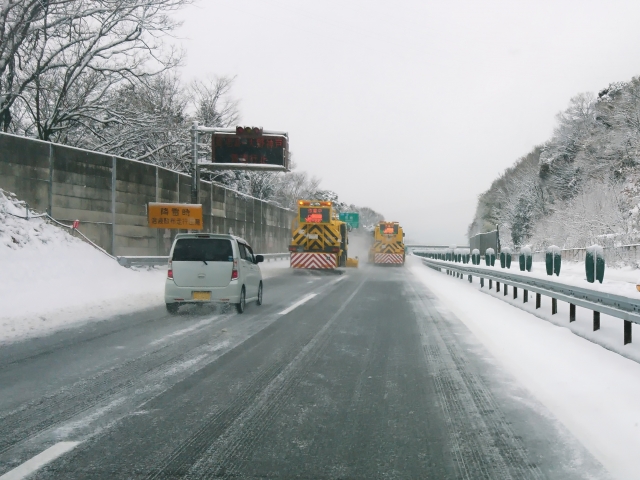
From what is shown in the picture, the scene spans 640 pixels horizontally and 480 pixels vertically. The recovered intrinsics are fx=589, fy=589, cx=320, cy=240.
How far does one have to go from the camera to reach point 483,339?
9.27m

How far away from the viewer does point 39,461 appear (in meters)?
3.92

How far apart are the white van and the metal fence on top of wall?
8.02 metres

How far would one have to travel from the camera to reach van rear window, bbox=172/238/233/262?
40.5 ft

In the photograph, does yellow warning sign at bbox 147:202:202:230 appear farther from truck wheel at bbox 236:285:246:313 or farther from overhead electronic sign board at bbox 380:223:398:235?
overhead electronic sign board at bbox 380:223:398:235

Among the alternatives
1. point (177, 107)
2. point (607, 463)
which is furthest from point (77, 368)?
point (177, 107)

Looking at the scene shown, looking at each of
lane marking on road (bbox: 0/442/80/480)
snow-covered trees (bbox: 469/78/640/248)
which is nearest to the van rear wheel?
lane marking on road (bbox: 0/442/80/480)

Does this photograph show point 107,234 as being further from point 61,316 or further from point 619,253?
point 619,253

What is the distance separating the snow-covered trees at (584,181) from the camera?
39.1 metres

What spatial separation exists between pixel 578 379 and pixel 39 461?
5335mm

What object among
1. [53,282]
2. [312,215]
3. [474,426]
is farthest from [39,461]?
[312,215]

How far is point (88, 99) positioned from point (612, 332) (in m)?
27.2

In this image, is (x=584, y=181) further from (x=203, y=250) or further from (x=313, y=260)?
(x=203, y=250)

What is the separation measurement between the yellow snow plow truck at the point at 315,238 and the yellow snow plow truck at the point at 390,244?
539 inches

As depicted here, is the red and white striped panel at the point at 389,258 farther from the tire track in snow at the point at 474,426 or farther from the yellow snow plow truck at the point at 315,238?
the tire track in snow at the point at 474,426
